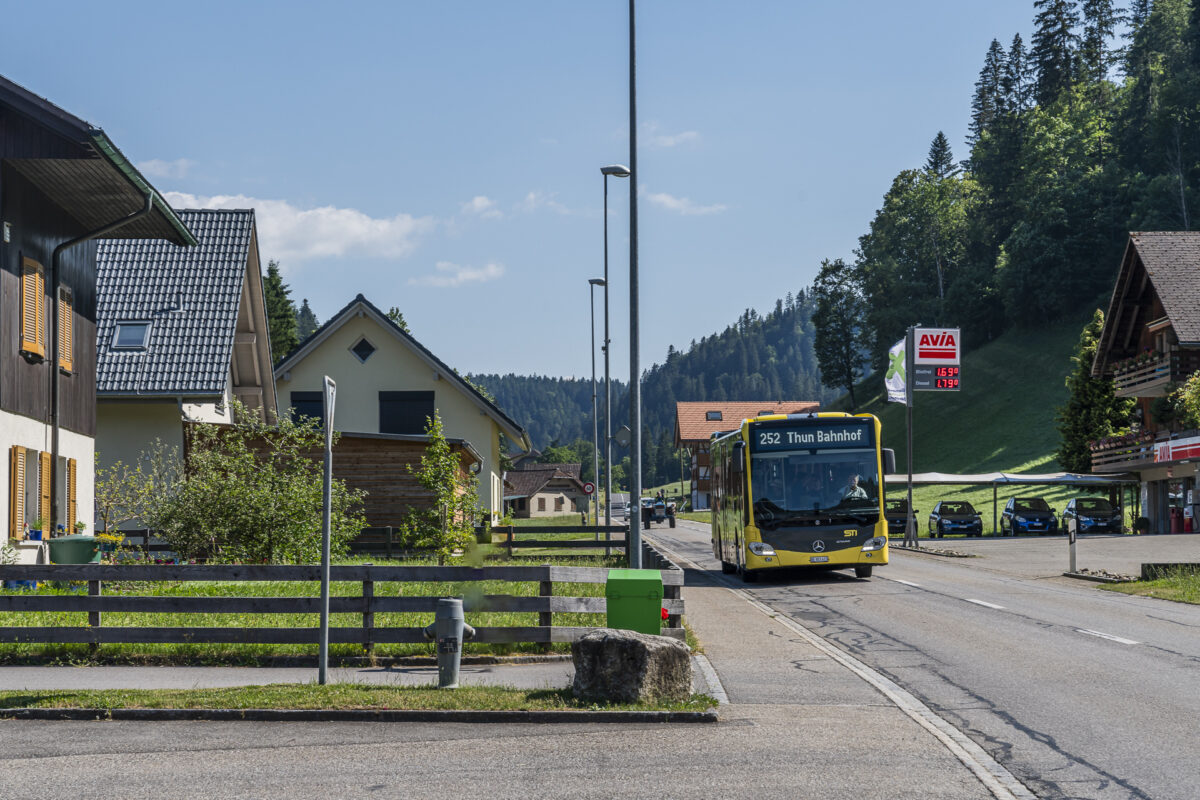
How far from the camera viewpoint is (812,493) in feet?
82.2

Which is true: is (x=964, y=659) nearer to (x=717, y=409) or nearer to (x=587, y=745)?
(x=587, y=745)

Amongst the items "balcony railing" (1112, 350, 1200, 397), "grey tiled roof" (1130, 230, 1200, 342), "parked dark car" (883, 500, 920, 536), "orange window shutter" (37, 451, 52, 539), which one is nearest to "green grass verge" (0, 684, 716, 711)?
"orange window shutter" (37, 451, 52, 539)

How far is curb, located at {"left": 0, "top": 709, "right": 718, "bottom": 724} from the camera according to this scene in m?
9.77

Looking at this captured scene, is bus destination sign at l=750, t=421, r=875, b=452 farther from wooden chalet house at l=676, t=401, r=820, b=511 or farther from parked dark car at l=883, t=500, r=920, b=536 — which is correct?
wooden chalet house at l=676, t=401, r=820, b=511

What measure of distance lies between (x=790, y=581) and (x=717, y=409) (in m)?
116

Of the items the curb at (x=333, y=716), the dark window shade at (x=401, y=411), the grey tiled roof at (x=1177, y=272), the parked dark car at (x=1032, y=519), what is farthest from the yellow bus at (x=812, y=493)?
the grey tiled roof at (x=1177, y=272)

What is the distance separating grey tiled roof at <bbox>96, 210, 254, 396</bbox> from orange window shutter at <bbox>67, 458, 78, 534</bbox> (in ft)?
16.9

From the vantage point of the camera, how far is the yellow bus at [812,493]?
82.1ft

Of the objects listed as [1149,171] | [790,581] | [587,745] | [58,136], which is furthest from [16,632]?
[1149,171]

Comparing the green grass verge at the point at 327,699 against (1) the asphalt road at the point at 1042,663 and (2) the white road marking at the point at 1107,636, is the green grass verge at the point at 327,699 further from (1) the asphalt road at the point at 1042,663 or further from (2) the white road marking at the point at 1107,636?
Answer: (2) the white road marking at the point at 1107,636

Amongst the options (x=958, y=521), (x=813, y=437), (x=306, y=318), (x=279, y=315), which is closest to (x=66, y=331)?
(x=813, y=437)

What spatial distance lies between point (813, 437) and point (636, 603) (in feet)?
45.7

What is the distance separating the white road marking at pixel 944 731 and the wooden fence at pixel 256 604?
2152mm

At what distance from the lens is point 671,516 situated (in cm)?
7681
